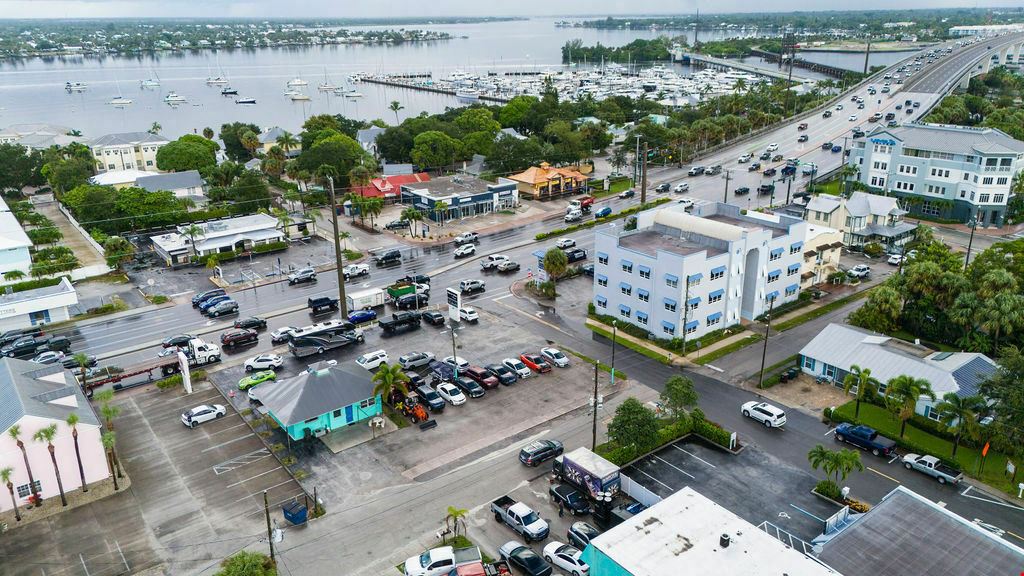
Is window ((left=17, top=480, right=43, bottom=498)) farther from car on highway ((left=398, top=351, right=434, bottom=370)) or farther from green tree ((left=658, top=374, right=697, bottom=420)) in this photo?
green tree ((left=658, top=374, right=697, bottom=420))

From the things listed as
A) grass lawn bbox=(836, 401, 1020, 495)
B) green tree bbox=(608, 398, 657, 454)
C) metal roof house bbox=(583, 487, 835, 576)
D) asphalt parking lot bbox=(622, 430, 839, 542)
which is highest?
metal roof house bbox=(583, 487, 835, 576)

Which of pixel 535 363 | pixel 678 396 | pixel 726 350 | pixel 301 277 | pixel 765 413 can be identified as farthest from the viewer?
pixel 301 277

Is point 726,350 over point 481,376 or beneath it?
beneath

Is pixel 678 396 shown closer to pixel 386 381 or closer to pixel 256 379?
pixel 386 381

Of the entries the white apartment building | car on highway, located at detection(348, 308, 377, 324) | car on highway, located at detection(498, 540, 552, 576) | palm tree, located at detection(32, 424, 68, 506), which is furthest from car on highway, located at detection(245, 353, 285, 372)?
the white apartment building

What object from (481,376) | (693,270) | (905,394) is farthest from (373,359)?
(905,394)
